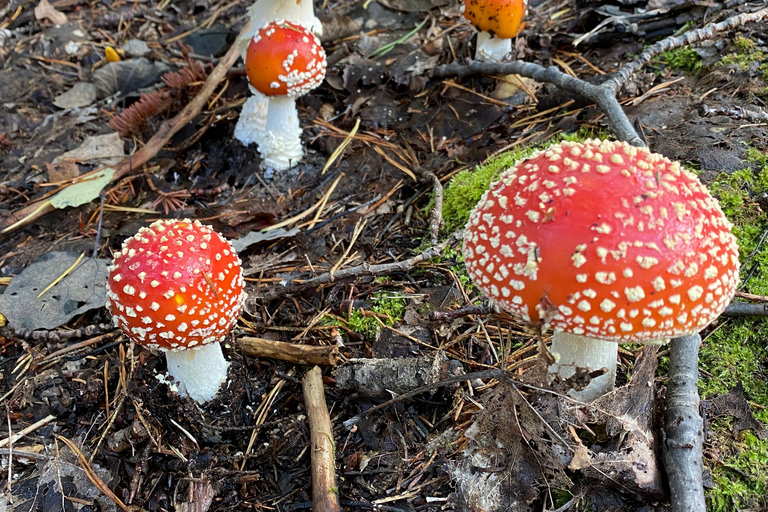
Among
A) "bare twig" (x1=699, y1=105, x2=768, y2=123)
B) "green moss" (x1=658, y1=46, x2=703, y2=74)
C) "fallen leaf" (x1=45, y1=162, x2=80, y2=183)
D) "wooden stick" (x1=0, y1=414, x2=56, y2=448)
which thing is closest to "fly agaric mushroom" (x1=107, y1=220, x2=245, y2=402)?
"wooden stick" (x1=0, y1=414, x2=56, y2=448)

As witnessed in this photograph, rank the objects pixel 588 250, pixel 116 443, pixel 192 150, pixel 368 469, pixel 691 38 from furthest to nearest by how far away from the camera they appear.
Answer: pixel 192 150
pixel 691 38
pixel 116 443
pixel 368 469
pixel 588 250

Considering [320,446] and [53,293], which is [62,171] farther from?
[320,446]

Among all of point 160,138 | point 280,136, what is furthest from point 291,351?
point 160,138

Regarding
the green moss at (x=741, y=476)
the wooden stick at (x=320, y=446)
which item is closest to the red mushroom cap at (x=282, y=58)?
the wooden stick at (x=320, y=446)

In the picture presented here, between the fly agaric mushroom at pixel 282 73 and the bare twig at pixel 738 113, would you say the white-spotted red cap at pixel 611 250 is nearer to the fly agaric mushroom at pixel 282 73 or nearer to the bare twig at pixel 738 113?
the bare twig at pixel 738 113

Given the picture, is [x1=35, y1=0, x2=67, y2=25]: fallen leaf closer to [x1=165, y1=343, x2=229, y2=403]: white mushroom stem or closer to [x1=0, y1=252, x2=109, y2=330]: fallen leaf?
[x1=0, y1=252, x2=109, y2=330]: fallen leaf

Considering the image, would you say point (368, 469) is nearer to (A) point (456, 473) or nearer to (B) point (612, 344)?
(A) point (456, 473)

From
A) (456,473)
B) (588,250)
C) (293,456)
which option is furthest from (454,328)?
(588,250)
